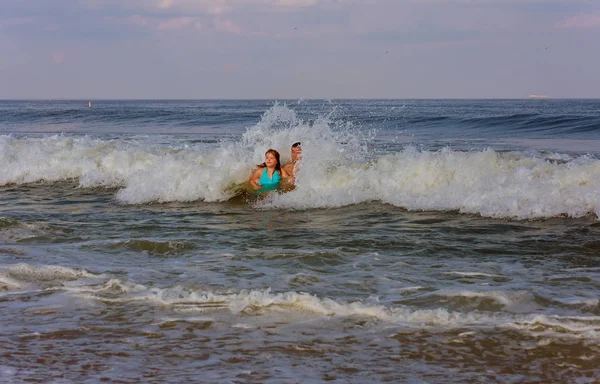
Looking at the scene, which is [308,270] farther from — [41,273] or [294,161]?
[294,161]

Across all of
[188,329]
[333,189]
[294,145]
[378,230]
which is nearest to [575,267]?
[378,230]

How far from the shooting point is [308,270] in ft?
23.0

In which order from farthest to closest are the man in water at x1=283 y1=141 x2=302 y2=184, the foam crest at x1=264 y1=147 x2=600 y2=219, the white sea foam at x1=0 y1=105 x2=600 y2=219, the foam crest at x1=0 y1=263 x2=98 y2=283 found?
the man in water at x1=283 y1=141 x2=302 y2=184 < the white sea foam at x1=0 y1=105 x2=600 y2=219 < the foam crest at x1=264 y1=147 x2=600 y2=219 < the foam crest at x1=0 y1=263 x2=98 y2=283

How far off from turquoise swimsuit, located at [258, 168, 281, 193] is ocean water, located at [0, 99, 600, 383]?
15.8 inches

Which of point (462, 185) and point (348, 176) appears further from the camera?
point (348, 176)

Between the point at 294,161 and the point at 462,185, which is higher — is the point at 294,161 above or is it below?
above

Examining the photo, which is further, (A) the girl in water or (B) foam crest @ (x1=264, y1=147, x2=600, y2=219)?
(A) the girl in water

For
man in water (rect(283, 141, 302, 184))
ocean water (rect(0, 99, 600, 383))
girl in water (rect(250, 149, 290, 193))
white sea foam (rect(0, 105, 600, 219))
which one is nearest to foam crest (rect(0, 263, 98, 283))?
ocean water (rect(0, 99, 600, 383))

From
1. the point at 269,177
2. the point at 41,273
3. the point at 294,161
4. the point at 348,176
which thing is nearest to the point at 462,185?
the point at 348,176

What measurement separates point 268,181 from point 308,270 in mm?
5583

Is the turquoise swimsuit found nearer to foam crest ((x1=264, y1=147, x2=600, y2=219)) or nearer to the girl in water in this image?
the girl in water

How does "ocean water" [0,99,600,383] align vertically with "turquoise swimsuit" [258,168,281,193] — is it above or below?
below

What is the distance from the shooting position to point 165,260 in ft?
25.0

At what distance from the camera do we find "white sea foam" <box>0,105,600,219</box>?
1070 centimetres
